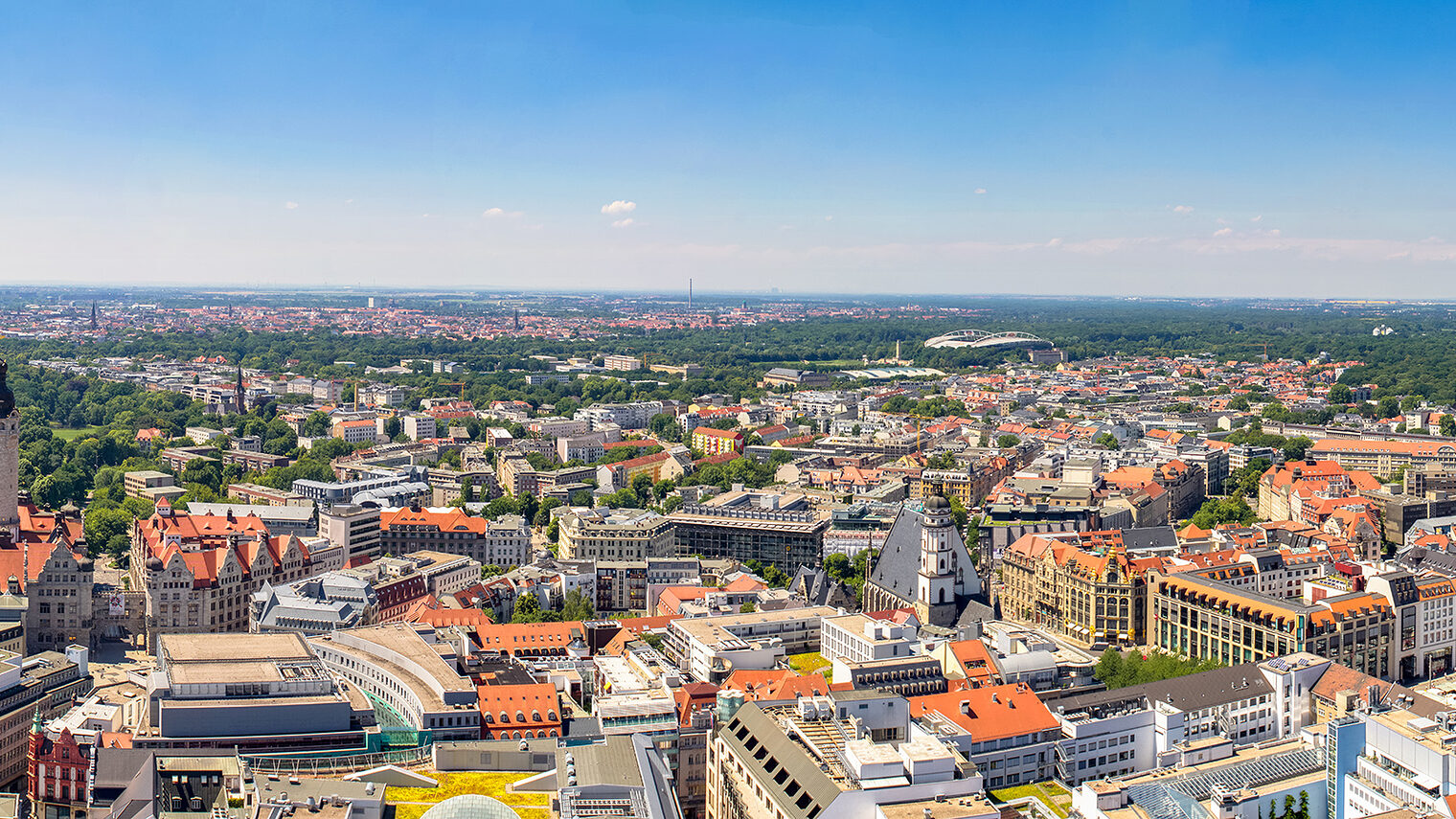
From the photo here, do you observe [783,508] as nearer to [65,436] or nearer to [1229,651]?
[1229,651]

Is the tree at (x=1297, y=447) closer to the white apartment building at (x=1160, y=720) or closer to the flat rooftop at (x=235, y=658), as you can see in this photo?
the white apartment building at (x=1160, y=720)

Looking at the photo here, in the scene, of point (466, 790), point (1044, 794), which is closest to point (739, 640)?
point (1044, 794)

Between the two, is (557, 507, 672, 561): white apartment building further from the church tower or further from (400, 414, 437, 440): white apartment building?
(400, 414, 437, 440): white apartment building

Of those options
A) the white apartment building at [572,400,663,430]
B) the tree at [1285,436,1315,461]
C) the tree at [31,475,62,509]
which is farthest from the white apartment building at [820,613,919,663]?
the white apartment building at [572,400,663,430]

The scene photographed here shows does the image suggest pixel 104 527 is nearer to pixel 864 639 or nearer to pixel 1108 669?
pixel 864 639

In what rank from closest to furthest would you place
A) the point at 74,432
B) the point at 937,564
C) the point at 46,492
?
the point at 937,564, the point at 46,492, the point at 74,432

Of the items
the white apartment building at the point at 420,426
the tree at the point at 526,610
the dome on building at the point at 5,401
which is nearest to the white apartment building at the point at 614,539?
the tree at the point at 526,610

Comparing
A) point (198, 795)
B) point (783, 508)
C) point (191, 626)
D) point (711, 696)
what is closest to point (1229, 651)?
point (711, 696)
